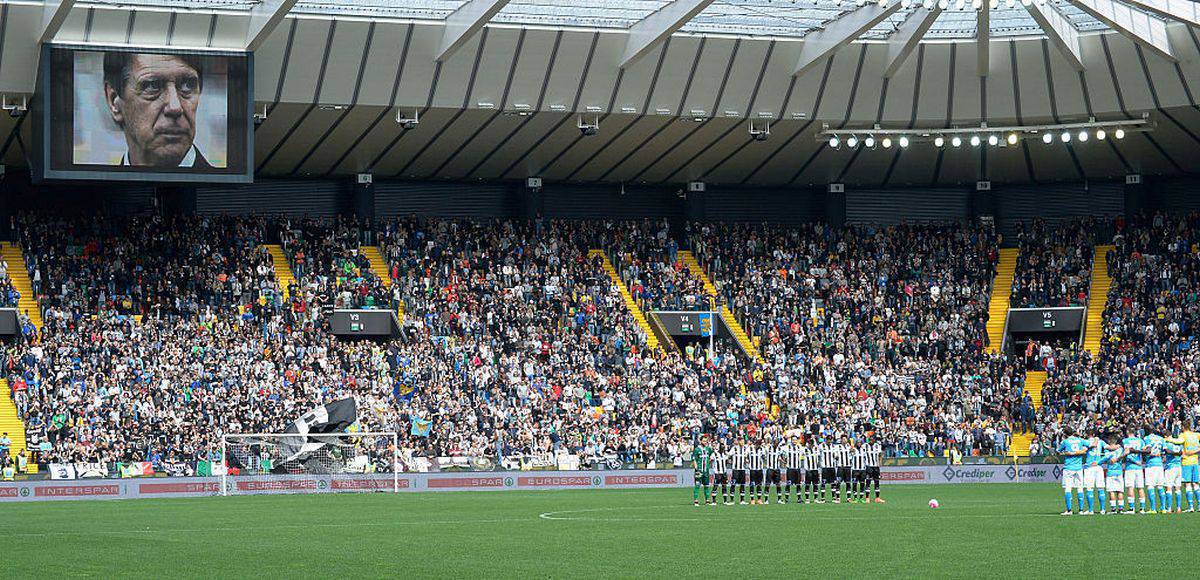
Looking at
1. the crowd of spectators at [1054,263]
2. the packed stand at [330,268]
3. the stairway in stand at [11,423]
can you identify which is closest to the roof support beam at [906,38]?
the crowd of spectators at [1054,263]

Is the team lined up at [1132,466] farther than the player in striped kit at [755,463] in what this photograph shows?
No

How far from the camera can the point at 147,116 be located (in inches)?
1772

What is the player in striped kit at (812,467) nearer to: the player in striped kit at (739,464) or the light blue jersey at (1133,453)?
the player in striped kit at (739,464)

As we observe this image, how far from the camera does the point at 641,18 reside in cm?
4703

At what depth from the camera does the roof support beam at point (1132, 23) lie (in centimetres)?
4222

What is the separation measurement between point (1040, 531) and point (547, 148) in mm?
35144

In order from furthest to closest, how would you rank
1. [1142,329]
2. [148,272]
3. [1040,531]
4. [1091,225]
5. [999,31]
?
[1091,225], [1142,329], [148,272], [999,31], [1040,531]

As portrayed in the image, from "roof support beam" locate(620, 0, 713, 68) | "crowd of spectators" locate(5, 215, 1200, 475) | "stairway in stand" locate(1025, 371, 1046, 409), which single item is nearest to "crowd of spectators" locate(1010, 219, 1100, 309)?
"crowd of spectators" locate(5, 215, 1200, 475)

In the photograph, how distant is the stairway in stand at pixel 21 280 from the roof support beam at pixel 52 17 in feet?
34.3

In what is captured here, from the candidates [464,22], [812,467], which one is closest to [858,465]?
[812,467]

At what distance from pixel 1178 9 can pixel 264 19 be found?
2303cm

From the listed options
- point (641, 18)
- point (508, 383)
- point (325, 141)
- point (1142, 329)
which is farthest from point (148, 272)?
point (1142, 329)

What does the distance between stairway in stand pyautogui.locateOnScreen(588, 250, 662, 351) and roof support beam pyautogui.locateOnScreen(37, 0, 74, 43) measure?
21.8 metres

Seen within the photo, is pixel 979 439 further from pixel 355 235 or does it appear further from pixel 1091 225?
pixel 355 235
